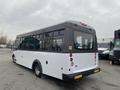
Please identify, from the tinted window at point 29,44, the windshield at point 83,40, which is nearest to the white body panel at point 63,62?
the windshield at point 83,40

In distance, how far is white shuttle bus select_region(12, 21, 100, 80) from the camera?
499 centimetres

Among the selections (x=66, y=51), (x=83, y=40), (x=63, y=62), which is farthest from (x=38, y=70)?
(x=83, y=40)

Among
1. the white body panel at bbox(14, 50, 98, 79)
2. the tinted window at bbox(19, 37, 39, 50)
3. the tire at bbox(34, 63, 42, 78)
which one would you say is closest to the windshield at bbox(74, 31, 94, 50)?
the white body panel at bbox(14, 50, 98, 79)

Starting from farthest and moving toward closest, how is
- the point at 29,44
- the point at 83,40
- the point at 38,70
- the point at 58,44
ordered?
1. the point at 29,44
2. the point at 38,70
3. the point at 83,40
4. the point at 58,44

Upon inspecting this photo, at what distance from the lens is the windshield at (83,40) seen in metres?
5.30

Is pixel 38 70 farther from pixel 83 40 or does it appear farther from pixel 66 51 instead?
pixel 83 40

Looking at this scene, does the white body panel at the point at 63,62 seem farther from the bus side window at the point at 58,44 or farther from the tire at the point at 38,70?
the tire at the point at 38,70

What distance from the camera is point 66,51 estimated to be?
16.2 feet

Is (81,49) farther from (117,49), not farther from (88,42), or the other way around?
(117,49)

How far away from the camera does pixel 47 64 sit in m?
6.04

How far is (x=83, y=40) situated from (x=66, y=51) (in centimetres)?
119

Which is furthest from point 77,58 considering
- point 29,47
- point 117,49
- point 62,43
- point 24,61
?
point 117,49

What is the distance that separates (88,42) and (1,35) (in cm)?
7452

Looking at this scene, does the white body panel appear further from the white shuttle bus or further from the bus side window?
the bus side window
